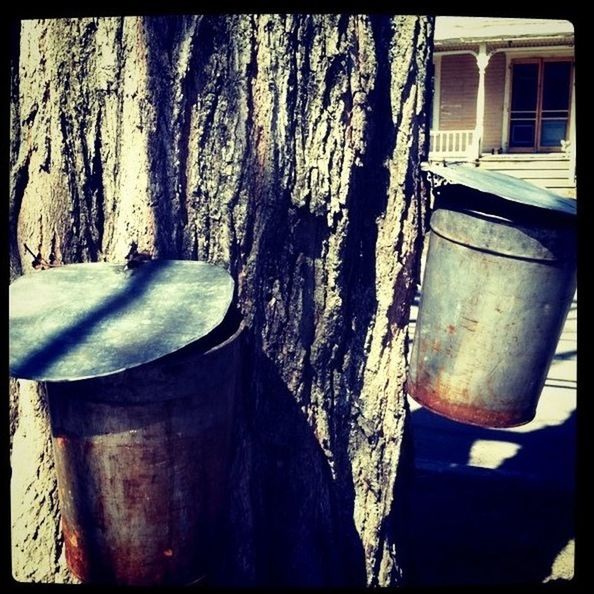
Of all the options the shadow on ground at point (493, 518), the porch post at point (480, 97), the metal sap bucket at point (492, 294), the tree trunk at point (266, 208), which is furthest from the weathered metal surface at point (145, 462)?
the porch post at point (480, 97)

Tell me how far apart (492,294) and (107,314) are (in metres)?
1.51

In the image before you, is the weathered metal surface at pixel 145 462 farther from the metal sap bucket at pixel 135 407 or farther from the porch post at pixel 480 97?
the porch post at pixel 480 97

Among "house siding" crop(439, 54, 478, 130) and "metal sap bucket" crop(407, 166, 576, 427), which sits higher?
"house siding" crop(439, 54, 478, 130)

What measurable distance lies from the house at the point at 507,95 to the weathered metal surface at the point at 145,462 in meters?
8.64

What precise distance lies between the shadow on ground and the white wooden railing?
23.5 feet

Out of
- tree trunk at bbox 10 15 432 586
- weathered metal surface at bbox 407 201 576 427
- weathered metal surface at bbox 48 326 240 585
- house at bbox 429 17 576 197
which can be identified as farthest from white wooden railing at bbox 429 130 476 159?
weathered metal surface at bbox 48 326 240 585

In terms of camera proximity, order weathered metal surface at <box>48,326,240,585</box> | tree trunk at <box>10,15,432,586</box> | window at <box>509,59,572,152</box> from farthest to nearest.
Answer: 1. window at <box>509,59,572,152</box>
2. tree trunk at <box>10,15,432,586</box>
3. weathered metal surface at <box>48,326,240,585</box>

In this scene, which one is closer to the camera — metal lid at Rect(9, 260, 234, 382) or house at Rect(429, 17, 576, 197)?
metal lid at Rect(9, 260, 234, 382)

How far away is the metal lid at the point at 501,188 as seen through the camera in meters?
1.89

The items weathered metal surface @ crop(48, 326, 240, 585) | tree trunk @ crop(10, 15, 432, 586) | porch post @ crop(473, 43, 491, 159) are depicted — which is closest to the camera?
weathered metal surface @ crop(48, 326, 240, 585)

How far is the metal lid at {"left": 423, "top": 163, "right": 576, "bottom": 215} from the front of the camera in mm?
1892

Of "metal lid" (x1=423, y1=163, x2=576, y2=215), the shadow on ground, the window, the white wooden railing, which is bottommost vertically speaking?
the shadow on ground

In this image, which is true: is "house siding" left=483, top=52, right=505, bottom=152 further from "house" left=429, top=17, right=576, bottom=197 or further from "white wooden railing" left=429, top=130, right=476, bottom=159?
"white wooden railing" left=429, top=130, right=476, bottom=159

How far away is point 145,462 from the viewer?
4.83ft
